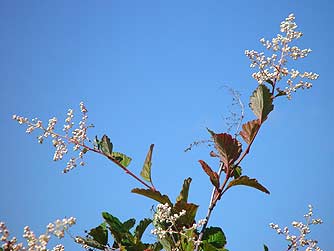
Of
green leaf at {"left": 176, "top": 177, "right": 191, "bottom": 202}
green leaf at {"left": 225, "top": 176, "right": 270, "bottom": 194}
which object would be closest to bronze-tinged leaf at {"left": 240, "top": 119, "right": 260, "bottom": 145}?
green leaf at {"left": 225, "top": 176, "right": 270, "bottom": 194}

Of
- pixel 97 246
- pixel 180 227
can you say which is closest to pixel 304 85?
pixel 180 227

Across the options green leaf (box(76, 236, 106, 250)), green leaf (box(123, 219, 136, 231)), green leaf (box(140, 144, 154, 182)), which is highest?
green leaf (box(140, 144, 154, 182))

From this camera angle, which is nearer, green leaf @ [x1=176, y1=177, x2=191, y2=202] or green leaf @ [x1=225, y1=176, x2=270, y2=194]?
green leaf @ [x1=225, y1=176, x2=270, y2=194]

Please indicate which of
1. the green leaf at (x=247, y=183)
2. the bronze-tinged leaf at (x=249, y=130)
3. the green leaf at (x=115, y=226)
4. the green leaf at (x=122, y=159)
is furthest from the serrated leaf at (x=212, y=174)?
the green leaf at (x=115, y=226)

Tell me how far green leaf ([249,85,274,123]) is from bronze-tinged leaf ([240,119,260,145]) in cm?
3

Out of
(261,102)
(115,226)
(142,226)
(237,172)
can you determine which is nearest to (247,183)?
(237,172)

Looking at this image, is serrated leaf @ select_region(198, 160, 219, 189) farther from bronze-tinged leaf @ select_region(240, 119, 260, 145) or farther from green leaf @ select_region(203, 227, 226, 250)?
green leaf @ select_region(203, 227, 226, 250)

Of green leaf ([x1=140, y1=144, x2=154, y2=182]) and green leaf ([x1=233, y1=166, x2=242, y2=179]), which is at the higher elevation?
green leaf ([x1=140, y1=144, x2=154, y2=182])

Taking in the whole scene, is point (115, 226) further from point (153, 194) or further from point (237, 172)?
point (237, 172)

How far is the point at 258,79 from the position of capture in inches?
89.7

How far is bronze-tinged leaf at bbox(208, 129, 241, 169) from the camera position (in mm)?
2184

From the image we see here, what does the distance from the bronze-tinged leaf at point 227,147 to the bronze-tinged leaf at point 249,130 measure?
5 cm

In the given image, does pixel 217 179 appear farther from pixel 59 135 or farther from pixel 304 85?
pixel 59 135

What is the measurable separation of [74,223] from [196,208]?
104 cm
